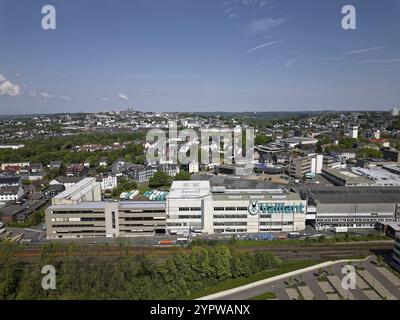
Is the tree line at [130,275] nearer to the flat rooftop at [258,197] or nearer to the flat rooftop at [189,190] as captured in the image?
the flat rooftop at [258,197]

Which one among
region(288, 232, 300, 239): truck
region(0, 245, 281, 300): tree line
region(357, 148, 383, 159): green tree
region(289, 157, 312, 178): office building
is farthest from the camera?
region(357, 148, 383, 159): green tree

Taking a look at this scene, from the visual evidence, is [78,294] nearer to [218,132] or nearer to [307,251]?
[307,251]

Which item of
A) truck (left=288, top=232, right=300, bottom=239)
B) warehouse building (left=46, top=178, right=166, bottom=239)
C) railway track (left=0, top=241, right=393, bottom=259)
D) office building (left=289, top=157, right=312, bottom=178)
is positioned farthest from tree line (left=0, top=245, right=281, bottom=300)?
office building (left=289, top=157, right=312, bottom=178)

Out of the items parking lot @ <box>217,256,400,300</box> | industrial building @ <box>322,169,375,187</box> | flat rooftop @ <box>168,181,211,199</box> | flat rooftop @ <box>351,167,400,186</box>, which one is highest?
flat rooftop @ <box>168,181,211,199</box>

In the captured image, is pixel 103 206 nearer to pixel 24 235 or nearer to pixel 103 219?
pixel 103 219

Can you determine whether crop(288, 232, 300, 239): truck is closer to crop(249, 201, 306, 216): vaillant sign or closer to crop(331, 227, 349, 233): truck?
crop(249, 201, 306, 216): vaillant sign

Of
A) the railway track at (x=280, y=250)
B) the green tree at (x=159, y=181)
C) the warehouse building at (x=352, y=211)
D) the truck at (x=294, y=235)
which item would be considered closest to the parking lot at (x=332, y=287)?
the railway track at (x=280, y=250)

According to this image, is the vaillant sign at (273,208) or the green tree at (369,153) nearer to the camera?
the vaillant sign at (273,208)
